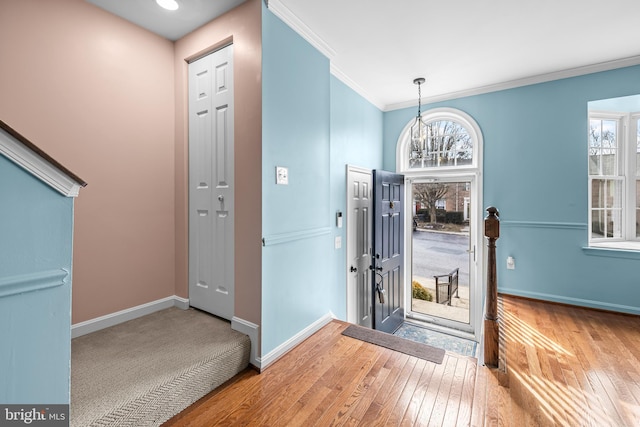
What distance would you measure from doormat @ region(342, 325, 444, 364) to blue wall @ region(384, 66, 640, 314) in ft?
6.39

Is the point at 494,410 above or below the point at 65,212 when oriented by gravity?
below

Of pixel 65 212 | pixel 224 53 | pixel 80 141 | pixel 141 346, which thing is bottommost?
pixel 141 346

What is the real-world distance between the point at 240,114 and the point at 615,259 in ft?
13.2

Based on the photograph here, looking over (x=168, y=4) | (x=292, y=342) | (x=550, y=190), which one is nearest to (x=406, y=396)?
(x=292, y=342)

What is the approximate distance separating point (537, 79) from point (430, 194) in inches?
71.9

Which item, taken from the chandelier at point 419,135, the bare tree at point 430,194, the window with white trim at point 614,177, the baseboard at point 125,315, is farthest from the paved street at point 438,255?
the baseboard at point 125,315

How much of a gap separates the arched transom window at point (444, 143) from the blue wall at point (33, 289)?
3.57 m

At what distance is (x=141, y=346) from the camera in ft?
6.18

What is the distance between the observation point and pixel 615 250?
9.73 feet

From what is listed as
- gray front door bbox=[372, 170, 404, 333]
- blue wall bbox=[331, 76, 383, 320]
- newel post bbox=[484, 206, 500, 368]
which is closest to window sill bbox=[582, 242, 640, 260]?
newel post bbox=[484, 206, 500, 368]

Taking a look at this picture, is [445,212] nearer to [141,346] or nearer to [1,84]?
[141,346]

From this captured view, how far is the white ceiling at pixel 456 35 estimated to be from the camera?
6.91 ft

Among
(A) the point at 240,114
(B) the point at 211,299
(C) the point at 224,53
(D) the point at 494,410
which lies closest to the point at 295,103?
(A) the point at 240,114

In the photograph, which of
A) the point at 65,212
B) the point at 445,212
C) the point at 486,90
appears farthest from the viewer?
the point at 445,212
